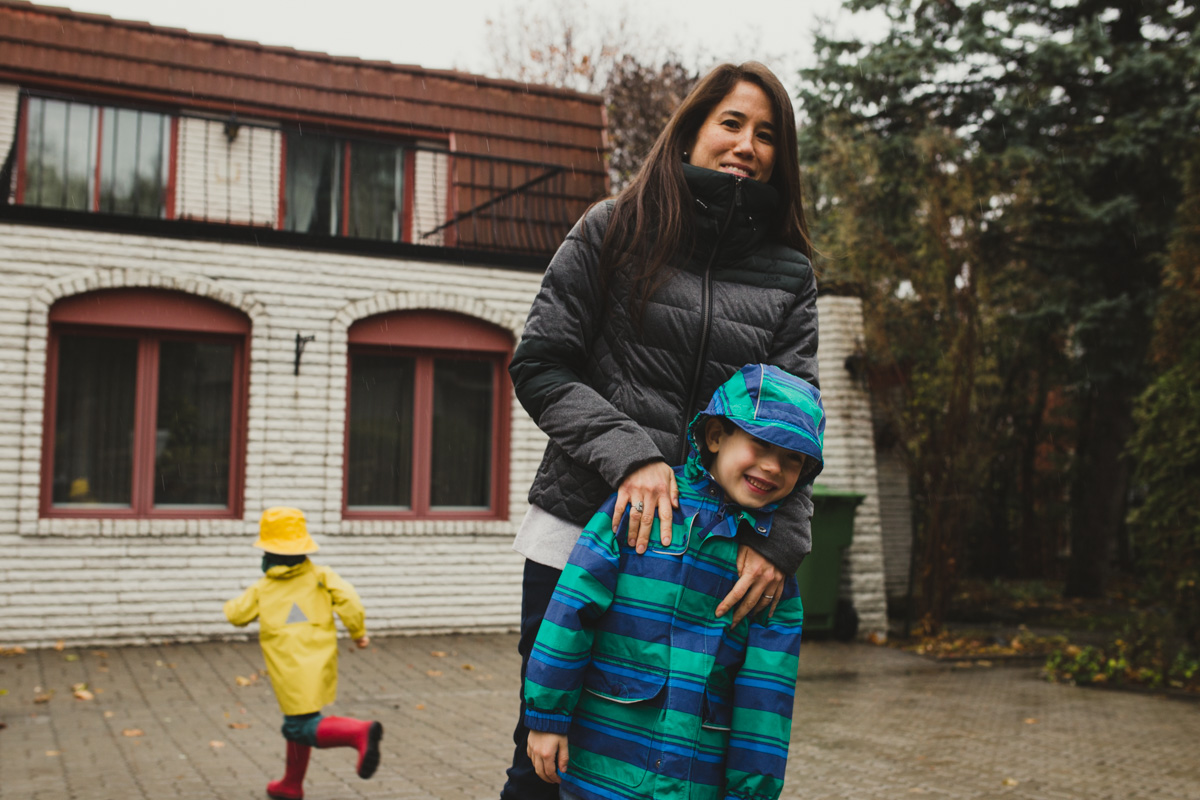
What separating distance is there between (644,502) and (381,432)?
8403 millimetres

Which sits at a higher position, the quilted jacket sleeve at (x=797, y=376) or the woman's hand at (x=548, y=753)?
the quilted jacket sleeve at (x=797, y=376)

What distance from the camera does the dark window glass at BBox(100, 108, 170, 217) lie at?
1011 cm

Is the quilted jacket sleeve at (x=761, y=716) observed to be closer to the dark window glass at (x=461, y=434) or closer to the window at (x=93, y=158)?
the dark window glass at (x=461, y=434)

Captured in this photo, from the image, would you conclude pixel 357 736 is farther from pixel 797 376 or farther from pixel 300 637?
pixel 797 376

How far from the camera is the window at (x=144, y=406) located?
909 centimetres

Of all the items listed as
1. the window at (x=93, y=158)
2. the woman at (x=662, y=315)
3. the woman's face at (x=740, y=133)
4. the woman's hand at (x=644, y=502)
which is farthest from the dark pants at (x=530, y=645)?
the window at (x=93, y=158)

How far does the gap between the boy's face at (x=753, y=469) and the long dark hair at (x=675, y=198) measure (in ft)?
1.24

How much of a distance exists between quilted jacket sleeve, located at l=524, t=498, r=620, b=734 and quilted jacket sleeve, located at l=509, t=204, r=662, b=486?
15cm

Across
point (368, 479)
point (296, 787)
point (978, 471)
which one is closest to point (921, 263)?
point (978, 471)

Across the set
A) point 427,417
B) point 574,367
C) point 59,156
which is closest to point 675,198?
point 574,367

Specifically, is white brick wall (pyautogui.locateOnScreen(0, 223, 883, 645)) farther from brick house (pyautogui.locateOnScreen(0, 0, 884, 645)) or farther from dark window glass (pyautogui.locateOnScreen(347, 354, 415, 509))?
dark window glass (pyautogui.locateOnScreen(347, 354, 415, 509))

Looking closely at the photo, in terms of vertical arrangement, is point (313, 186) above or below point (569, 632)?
above

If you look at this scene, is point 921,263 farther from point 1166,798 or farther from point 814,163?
point 1166,798

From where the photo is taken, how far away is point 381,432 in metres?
10.2
